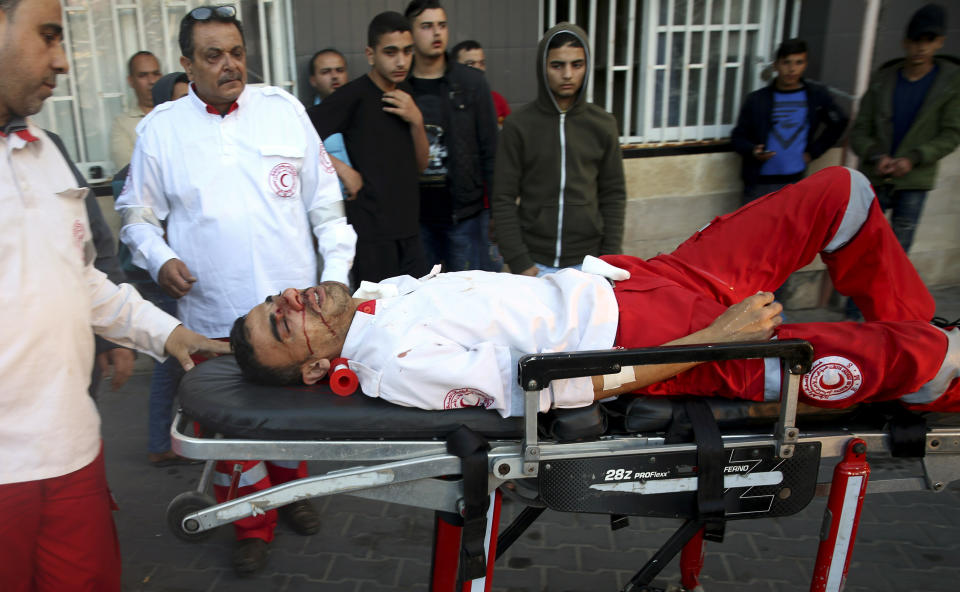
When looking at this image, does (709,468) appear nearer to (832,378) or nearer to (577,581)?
(832,378)

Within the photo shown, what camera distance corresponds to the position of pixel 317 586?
291cm

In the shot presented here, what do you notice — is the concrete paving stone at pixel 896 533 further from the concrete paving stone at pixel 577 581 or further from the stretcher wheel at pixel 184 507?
the stretcher wheel at pixel 184 507

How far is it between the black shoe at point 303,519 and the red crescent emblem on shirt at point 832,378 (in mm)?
2125

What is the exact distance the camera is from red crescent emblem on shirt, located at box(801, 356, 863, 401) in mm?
2070

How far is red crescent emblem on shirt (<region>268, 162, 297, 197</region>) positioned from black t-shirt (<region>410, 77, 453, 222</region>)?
1316 mm

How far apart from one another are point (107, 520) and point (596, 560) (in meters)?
1.80

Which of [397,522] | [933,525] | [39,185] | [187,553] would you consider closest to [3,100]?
[39,185]

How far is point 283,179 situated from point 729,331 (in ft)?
5.67

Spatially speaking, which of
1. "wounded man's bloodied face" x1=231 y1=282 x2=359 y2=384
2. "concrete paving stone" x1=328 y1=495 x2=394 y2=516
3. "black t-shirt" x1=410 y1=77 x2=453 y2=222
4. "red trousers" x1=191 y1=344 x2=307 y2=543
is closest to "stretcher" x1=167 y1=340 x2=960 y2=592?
"wounded man's bloodied face" x1=231 y1=282 x2=359 y2=384

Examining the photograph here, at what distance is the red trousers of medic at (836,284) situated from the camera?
6.83 ft

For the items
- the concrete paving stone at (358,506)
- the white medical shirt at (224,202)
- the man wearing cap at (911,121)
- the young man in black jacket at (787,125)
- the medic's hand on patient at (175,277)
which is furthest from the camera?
the young man in black jacket at (787,125)

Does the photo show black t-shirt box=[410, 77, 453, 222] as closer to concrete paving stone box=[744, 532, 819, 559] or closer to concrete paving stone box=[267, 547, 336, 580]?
concrete paving stone box=[267, 547, 336, 580]

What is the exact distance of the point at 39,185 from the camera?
6.55ft

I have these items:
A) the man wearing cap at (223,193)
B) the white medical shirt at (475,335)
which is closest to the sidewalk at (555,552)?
the man wearing cap at (223,193)
